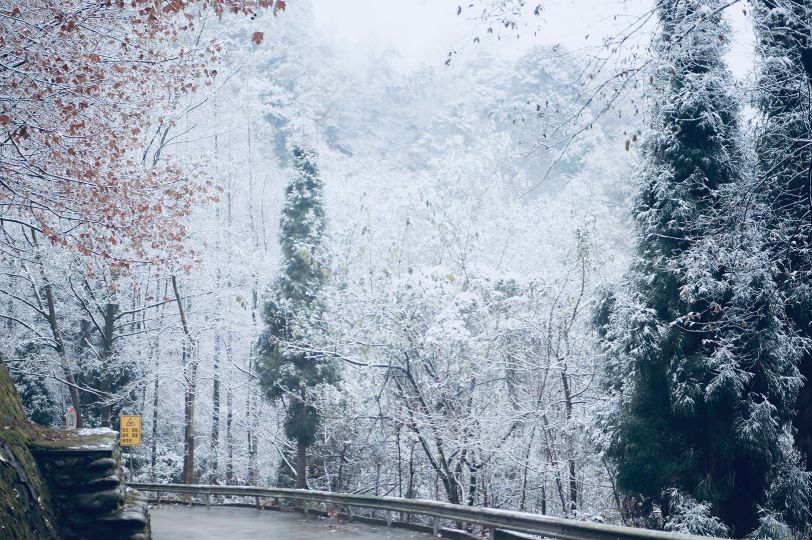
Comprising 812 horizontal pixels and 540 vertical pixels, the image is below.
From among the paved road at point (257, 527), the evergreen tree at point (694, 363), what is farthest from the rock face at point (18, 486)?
the evergreen tree at point (694, 363)

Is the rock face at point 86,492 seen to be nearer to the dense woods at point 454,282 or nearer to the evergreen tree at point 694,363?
the dense woods at point 454,282

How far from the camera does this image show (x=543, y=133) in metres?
6.99

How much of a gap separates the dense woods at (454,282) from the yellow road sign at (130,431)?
16.0 ft

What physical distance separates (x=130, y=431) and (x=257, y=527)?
7837 millimetres

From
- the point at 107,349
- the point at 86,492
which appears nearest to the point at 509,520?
the point at 86,492

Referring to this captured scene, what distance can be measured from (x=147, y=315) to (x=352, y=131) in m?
56.7

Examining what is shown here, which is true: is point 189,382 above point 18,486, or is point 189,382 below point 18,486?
above

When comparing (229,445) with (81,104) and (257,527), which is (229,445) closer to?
(257,527)

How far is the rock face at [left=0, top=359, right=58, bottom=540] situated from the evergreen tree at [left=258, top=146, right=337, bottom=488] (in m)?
16.9

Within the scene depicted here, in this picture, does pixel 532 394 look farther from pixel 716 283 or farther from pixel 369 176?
pixel 369 176

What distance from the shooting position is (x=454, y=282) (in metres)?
23.3

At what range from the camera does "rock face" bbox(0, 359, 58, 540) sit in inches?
332

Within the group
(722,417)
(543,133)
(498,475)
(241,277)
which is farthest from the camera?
(241,277)

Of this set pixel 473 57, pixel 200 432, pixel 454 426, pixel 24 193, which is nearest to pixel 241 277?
pixel 200 432
